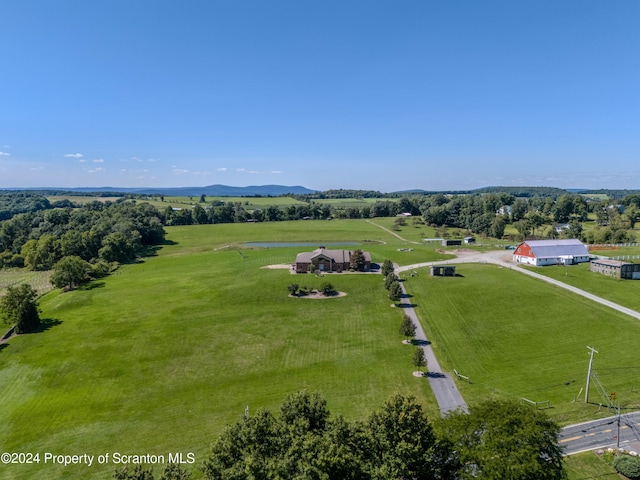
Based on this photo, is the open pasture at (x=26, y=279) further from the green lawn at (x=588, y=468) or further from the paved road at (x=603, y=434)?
the paved road at (x=603, y=434)

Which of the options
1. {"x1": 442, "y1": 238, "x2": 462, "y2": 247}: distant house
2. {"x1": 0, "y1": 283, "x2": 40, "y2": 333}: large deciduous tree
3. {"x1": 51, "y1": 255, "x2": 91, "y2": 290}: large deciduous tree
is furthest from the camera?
{"x1": 442, "y1": 238, "x2": 462, "y2": 247}: distant house

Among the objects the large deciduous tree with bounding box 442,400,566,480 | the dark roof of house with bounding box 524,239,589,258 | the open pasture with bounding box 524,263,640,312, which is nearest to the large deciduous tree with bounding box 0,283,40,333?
the large deciduous tree with bounding box 442,400,566,480

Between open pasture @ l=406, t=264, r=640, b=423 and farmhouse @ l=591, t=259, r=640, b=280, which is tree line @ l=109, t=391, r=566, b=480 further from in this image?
farmhouse @ l=591, t=259, r=640, b=280

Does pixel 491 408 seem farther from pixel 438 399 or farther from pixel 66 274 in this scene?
pixel 66 274

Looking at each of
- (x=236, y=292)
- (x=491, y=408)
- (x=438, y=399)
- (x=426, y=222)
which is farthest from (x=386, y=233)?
(x=491, y=408)

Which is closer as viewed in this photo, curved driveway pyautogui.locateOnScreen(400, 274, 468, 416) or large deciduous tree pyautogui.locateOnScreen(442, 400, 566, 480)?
large deciduous tree pyautogui.locateOnScreen(442, 400, 566, 480)

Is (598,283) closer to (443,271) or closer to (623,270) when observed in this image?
(623,270)
